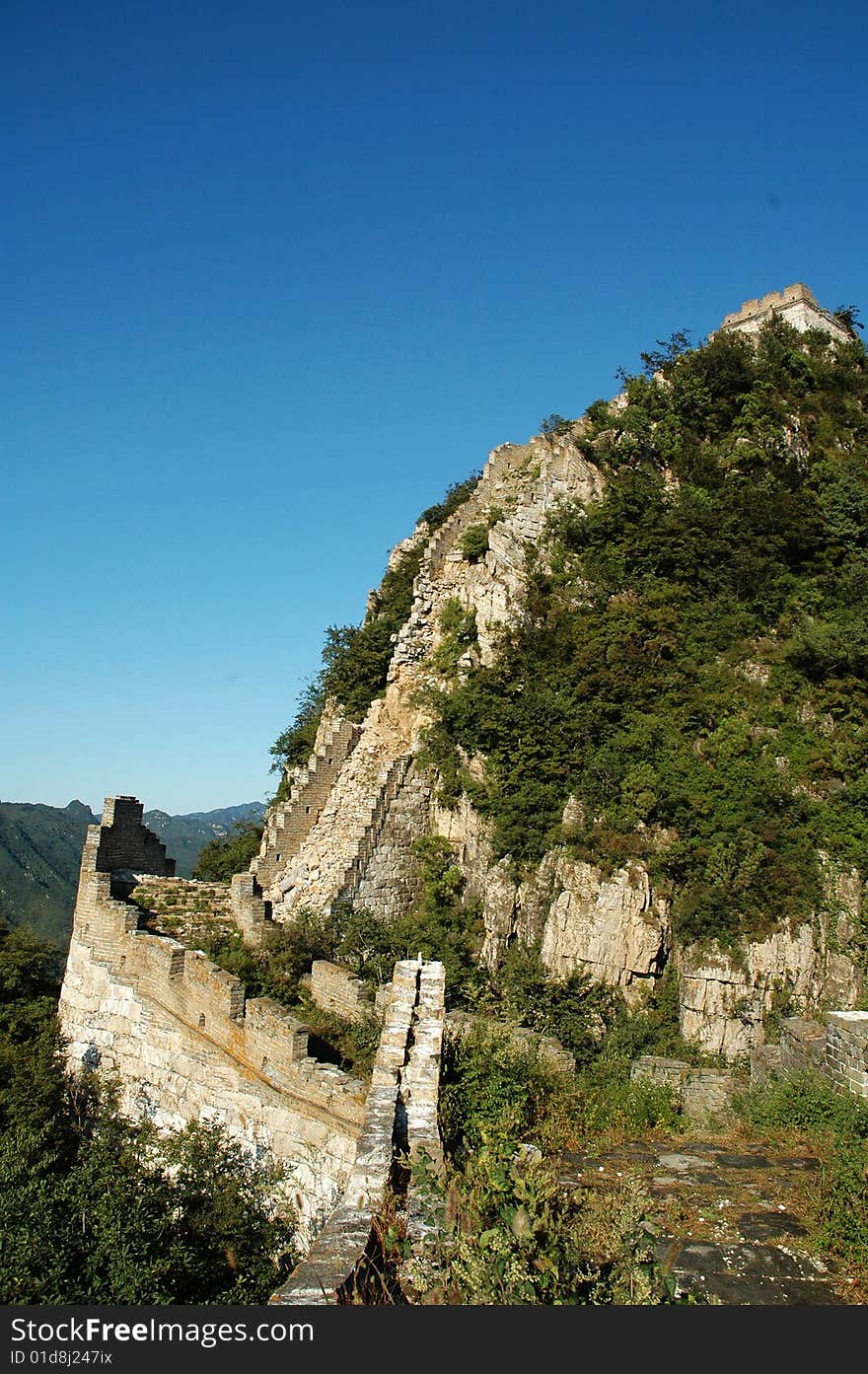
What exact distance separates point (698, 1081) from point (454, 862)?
7.63 m

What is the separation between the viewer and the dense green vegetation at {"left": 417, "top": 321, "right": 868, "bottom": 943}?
47.0 ft

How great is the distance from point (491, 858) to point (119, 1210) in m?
9.97

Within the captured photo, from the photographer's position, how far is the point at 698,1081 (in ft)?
31.6

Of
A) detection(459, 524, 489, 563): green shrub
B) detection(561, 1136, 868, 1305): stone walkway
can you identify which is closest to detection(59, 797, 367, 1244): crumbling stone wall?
detection(561, 1136, 868, 1305): stone walkway

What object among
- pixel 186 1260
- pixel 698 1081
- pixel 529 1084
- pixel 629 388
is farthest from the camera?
pixel 629 388

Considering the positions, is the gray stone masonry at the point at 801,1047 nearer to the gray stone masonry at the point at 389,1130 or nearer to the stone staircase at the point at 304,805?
the gray stone masonry at the point at 389,1130

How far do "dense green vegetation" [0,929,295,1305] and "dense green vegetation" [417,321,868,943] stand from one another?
25.8 feet

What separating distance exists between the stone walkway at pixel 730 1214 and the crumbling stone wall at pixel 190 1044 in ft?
8.71

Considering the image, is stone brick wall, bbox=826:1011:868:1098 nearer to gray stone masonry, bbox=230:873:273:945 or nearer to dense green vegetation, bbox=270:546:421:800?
gray stone masonry, bbox=230:873:273:945

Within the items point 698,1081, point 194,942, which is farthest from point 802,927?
point 194,942

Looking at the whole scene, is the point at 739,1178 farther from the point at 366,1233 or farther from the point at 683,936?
the point at 683,936

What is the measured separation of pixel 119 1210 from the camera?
6.91 metres

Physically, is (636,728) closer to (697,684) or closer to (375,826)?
(697,684)

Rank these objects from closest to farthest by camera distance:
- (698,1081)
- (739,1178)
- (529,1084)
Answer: (739,1178), (529,1084), (698,1081)
